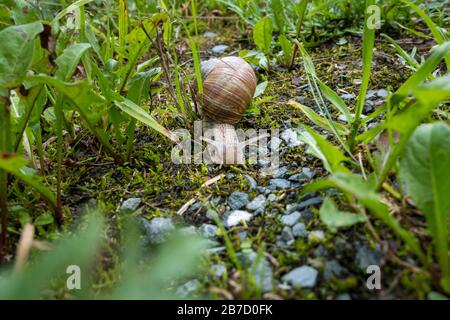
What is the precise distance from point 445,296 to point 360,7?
6.13 feet

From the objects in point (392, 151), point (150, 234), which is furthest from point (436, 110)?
point (150, 234)

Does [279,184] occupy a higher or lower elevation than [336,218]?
higher

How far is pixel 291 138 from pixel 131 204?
2.29 feet

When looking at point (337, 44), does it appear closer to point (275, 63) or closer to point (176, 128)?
point (275, 63)

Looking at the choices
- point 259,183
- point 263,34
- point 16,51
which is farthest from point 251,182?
point 263,34

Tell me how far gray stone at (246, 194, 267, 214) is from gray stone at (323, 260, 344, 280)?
1.10ft

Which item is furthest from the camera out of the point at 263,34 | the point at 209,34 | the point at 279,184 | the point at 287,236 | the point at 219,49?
the point at 209,34

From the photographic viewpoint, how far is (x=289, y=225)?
138 centimetres

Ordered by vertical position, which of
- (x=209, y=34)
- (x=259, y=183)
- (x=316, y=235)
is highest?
(x=209, y=34)

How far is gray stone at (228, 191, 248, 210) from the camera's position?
1.53 metres

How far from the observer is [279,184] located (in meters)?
1.58

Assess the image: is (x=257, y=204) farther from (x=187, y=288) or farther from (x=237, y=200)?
(x=187, y=288)

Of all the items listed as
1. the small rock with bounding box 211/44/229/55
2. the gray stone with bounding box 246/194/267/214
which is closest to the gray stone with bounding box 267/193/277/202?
the gray stone with bounding box 246/194/267/214

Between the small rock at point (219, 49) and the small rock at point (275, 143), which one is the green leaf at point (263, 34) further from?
the small rock at point (275, 143)
